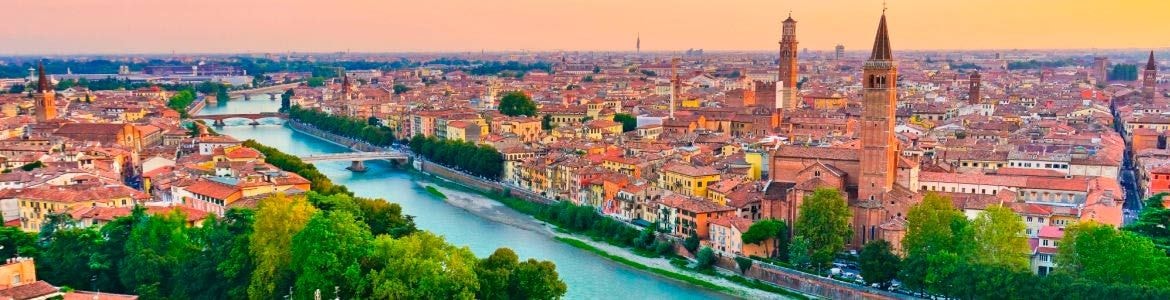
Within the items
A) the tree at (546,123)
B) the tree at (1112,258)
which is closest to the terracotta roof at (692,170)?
the tree at (1112,258)

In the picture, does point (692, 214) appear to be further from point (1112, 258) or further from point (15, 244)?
point (15, 244)

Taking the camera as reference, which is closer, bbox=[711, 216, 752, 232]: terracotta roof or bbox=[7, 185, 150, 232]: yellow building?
bbox=[7, 185, 150, 232]: yellow building

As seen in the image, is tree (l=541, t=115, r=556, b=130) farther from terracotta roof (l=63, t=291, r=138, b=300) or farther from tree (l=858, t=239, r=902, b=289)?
terracotta roof (l=63, t=291, r=138, b=300)

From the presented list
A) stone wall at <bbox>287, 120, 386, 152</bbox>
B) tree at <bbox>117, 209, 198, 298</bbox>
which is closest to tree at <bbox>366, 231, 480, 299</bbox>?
tree at <bbox>117, 209, 198, 298</bbox>

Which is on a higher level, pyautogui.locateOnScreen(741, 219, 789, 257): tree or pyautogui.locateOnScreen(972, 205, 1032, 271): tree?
pyautogui.locateOnScreen(972, 205, 1032, 271): tree

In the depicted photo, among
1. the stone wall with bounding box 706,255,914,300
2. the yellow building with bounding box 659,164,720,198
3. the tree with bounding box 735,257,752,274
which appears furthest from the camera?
the yellow building with bounding box 659,164,720,198

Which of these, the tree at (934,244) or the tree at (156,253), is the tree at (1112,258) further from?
the tree at (156,253)
